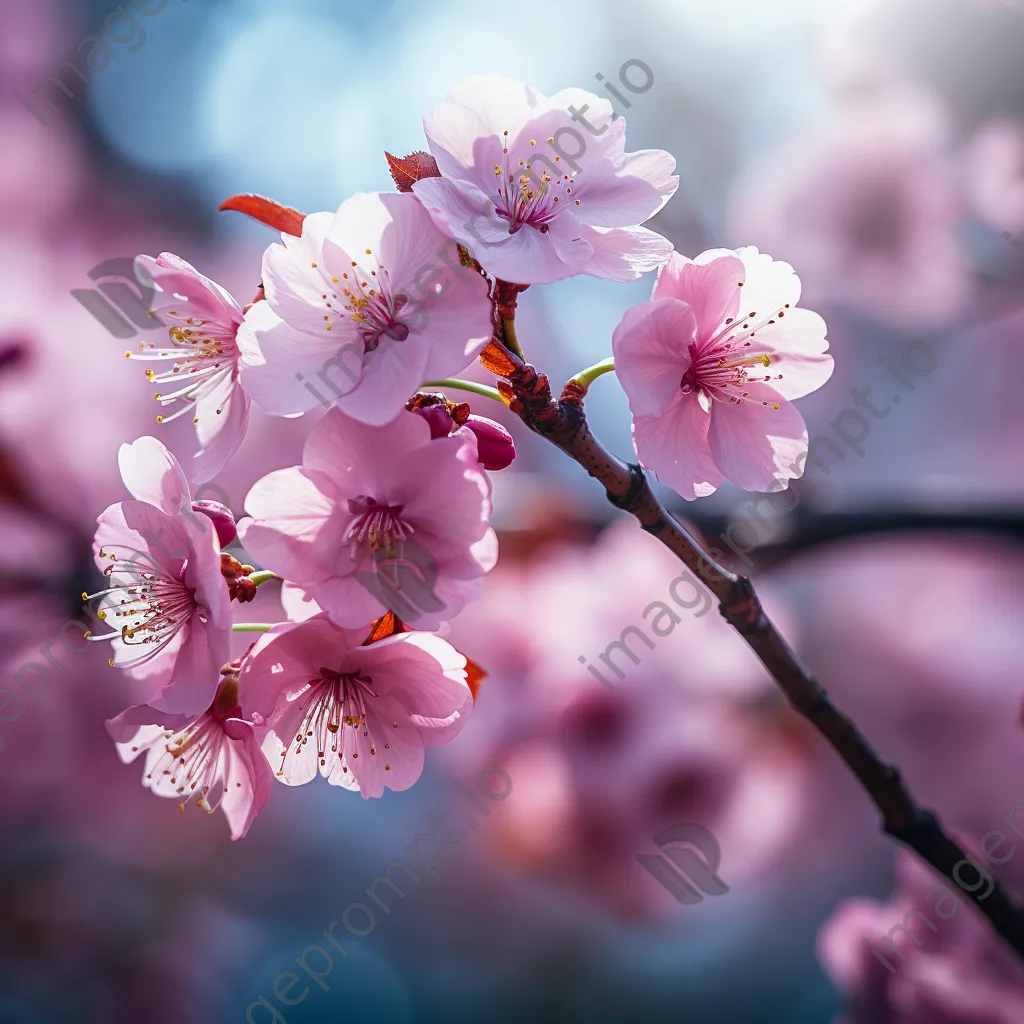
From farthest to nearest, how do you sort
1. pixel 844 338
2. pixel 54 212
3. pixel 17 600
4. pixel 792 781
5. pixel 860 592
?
pixel 844 338, pixel 860 592, pixel 54 212, pixel 792 781, pixel 17 600

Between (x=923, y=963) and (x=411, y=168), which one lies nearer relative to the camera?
(x=411, y=168)

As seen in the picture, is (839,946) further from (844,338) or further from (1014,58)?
(1014,58)

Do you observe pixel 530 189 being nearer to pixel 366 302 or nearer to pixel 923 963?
pixel 366 302

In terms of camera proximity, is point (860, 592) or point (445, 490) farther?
point (860, 592)

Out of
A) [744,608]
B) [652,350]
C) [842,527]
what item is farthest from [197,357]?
[842,527]

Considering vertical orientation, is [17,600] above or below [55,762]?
above

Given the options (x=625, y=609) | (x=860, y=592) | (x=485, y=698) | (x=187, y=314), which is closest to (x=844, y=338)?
(x=860, y=592)

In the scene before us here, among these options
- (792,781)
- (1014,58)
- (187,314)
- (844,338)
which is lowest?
(792,781)
